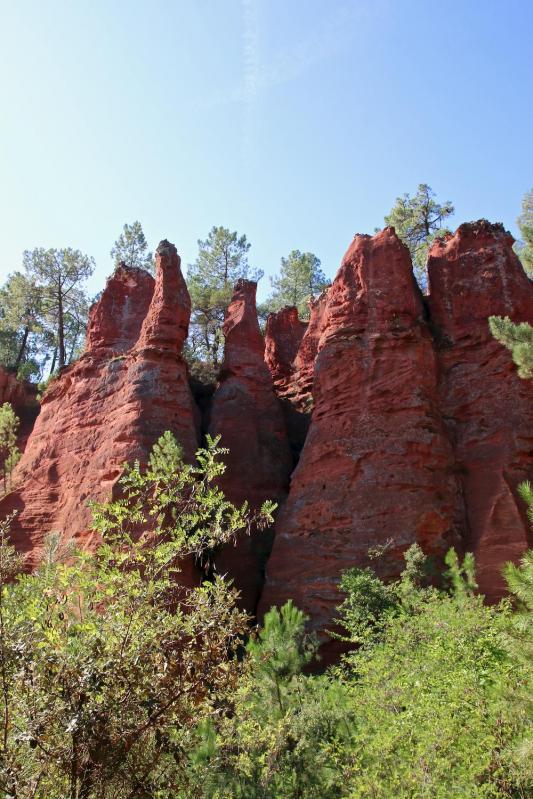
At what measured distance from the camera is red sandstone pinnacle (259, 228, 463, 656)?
1875cm

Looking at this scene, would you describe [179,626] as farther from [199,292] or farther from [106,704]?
[199,292]

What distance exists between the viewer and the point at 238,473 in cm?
2403

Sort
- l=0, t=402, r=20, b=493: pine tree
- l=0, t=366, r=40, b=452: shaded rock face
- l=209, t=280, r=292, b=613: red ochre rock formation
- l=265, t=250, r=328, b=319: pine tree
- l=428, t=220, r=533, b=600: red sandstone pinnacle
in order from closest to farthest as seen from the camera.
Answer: l=428, t=220, r=533, b=600: red sandstone pinnacle → l=209, t=280, r=292, b=613: red ochre rock formation → l=0, t=402, r=20, b=493: pine tree → l=0, t=366, r=40, b=452: shaded rock face → l=265, t=250, r=328, b=319: pine tree

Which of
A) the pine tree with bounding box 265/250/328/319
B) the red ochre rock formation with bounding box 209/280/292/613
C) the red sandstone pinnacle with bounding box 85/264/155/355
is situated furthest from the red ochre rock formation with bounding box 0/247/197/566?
the pine tree with bounding box 265/250/328/319

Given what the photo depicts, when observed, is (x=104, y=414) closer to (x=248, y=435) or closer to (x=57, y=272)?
(x=248, y=435)

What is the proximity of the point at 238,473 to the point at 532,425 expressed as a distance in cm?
1046

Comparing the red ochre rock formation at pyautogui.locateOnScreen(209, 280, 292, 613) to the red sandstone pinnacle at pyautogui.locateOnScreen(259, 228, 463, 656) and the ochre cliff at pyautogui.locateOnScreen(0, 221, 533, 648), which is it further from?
the red sandstone pinnacle at pyautogui.locateOnScreen(259, 228, 463, 656)

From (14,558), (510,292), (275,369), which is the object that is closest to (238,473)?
(275,369)

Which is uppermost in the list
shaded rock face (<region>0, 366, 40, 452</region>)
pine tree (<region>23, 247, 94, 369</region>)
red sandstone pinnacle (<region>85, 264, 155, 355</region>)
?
pine tree (<region>23, 247, 94, 369</region>)

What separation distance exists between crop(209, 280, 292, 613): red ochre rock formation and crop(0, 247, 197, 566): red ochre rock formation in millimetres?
2183

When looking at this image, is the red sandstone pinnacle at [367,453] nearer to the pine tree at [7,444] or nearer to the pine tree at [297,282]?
the pine tree at [7,444]

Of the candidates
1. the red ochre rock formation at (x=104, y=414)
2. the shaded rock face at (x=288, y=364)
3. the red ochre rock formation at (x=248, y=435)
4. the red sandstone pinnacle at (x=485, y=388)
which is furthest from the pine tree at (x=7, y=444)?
the red sandstone pinnacle at (x=485, y=388)

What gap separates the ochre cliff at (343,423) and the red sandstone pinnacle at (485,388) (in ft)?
0.15

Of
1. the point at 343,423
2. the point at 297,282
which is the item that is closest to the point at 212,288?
the point at 297,282
